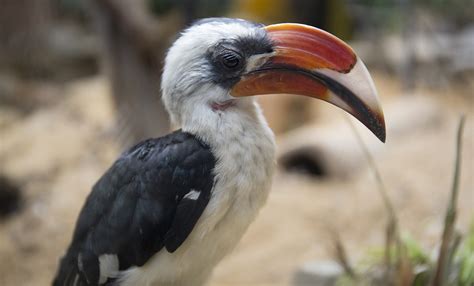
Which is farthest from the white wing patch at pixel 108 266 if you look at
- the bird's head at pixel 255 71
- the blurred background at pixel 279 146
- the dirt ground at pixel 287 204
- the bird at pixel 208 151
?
the dirt ground at pixel 287 204

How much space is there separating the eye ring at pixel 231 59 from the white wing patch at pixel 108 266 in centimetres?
60

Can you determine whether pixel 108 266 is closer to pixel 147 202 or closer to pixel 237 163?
pixel 147 202

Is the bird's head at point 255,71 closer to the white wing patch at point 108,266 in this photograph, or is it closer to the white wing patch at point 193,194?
the white wing patch at point 193,194

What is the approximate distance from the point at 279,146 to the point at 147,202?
3672 millimetres

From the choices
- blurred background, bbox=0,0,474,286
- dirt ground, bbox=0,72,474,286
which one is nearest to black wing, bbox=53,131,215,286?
blurred background, bbox=0,0,474,286

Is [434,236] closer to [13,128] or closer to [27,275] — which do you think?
[27,275]

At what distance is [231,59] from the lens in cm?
185

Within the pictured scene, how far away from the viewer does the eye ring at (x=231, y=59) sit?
6.04 feet

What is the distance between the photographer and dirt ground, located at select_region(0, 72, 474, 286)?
3.87 metres

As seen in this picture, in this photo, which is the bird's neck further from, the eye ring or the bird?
the eye ring

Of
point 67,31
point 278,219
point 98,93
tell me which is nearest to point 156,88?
point 278,219

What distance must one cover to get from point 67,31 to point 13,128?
2474mm

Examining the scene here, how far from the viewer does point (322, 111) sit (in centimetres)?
650

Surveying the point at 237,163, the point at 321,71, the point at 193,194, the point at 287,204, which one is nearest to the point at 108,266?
the point at 193,194
